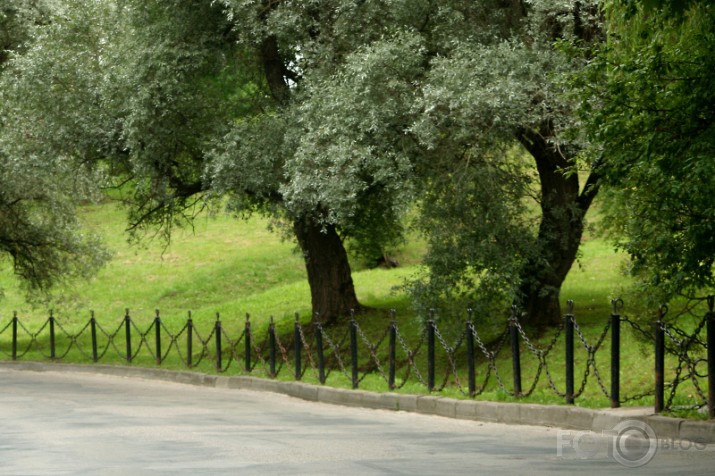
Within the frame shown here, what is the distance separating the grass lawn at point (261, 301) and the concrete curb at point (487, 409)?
Result: 569 millimetres

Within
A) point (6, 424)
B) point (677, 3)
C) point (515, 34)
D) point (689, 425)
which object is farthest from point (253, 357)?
point (677, 3)

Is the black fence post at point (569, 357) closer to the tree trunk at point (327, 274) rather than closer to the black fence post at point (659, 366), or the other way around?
the black fence post at point (659, 366)

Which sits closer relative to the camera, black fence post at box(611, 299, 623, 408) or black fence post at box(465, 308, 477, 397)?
black fence post at box(611, 299, 623, 408)

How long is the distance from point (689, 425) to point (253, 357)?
14.3m

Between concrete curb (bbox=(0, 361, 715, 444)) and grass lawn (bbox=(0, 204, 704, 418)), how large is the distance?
1.87 ft

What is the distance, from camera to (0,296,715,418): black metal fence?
1199 cm

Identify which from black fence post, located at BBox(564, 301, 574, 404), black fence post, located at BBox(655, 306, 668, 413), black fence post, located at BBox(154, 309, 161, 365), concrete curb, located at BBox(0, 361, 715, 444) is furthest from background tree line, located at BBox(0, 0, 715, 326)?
black fence post, located at BBox(154, 309, 161, 365)

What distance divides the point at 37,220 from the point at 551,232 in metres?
14.1

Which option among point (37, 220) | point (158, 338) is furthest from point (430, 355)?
point (37, 220)

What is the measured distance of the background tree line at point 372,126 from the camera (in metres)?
14.4

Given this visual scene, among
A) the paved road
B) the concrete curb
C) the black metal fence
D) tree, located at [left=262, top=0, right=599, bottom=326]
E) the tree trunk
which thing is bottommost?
the paved road

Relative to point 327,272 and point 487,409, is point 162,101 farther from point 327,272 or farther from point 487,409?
point 487,409

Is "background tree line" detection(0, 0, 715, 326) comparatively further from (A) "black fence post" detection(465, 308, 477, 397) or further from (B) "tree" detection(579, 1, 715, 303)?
(A) "black fence post" detection(465, 308, 477, 397)

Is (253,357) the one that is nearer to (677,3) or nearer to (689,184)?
(689,184)
